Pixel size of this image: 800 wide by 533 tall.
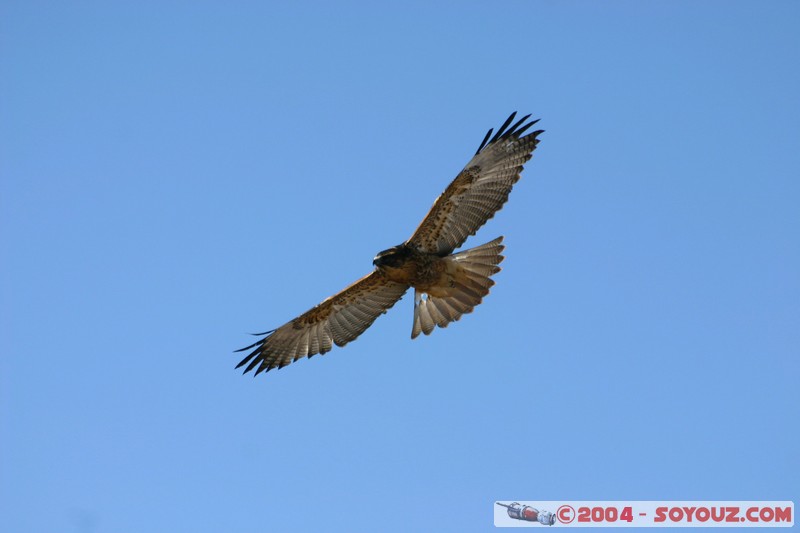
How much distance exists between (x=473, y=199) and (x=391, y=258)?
110 centimetres

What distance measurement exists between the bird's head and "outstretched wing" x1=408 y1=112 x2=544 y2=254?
1.01 feet

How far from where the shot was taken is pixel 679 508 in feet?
30.0

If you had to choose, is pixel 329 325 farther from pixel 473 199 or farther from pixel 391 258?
pixel 473 199

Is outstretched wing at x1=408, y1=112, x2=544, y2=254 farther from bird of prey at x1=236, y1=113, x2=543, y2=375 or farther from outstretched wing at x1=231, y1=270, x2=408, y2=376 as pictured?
→ outstretched wing at x1=231, y1=270, x2=408, y2=376

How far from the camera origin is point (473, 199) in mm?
9266

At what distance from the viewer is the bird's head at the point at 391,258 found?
29.5 ft

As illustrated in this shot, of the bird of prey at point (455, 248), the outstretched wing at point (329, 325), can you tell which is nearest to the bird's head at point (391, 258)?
the bird of prey at point (455, 248)

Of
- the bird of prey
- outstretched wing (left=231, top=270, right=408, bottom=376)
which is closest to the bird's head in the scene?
the bird of prey

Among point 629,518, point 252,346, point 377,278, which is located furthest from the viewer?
point 252,346

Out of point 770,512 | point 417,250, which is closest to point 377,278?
point 417,250

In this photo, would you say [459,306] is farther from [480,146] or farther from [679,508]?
[679,508]

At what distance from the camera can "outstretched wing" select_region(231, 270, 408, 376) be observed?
9.76 m

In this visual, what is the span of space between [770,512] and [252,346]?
234 inches

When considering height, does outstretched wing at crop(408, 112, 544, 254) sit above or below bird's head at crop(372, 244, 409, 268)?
above
